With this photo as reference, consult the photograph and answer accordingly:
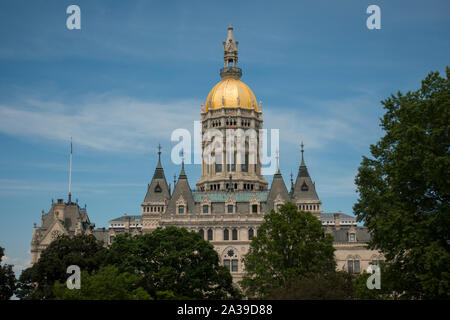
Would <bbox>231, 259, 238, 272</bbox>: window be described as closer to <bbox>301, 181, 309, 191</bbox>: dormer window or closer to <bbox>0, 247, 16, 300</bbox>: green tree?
<bbox>301, 181, 309, 191</bbox>: dormer window

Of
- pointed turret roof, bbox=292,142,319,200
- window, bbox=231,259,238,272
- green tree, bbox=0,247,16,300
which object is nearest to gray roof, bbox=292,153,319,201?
pointed turret roof, bbox=292,142,319,200

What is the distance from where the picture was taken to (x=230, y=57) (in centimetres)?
13312

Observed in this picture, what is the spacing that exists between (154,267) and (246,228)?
124 ft

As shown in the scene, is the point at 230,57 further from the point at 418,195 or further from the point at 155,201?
the point at 418,195

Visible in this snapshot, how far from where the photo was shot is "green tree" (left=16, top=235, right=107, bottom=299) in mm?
60656

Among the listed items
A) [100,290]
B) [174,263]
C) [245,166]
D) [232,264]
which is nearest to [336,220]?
[245,166]

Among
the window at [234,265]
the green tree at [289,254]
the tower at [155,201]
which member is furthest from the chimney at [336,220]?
the green tree at [289,254]

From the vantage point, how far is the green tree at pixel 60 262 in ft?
199

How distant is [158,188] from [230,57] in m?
36.1

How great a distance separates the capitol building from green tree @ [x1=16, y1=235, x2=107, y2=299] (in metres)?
39.5

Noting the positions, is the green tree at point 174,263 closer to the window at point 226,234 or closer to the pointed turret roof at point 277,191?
the window at point 226,234
